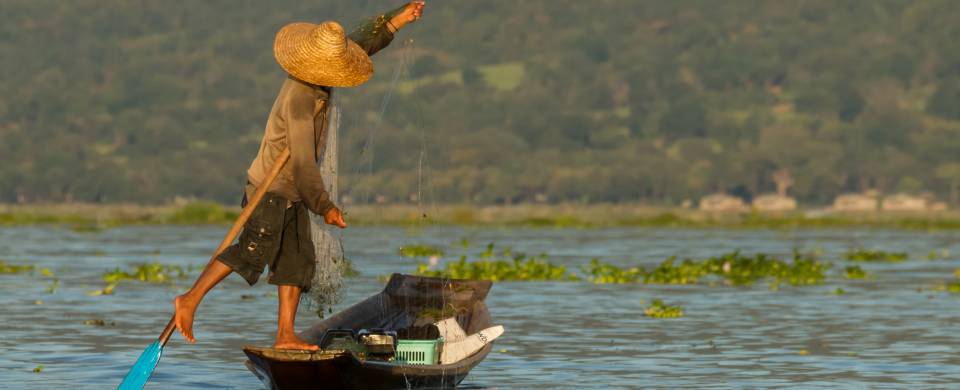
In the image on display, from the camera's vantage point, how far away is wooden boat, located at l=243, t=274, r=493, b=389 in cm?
1450

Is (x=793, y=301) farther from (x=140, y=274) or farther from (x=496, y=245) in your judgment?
(x=496, y=245)

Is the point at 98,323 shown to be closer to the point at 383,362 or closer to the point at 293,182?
the point at 383,362

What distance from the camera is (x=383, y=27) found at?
1528cm

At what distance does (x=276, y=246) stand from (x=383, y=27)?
2114mm

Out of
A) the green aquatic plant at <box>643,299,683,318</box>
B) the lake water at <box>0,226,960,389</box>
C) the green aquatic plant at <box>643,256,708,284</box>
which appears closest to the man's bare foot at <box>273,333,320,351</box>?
the lake water at <box>0,226,960,389</box>

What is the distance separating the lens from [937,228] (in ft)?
303

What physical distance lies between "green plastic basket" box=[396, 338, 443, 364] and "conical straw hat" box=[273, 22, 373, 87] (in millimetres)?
3147

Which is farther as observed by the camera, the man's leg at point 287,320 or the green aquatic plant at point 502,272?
the green aquatic plant at point 502,272

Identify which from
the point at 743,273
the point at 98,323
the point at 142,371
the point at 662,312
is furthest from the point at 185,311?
the point at 743,273

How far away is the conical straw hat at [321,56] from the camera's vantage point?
14.5 meters

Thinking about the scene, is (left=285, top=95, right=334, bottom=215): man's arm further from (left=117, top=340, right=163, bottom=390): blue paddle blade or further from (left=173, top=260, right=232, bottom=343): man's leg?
(left=117, top=340, right=163, bottom=390): blue paddle blade

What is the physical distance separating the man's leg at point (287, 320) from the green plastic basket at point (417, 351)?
79.9 inches

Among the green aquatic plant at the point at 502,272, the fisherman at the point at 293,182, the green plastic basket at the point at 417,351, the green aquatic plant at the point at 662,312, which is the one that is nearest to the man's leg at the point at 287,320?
the fisherman at the point at 293,182

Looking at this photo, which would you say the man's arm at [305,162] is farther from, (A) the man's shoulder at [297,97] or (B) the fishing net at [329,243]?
(B) the fishing net at [329,243]
